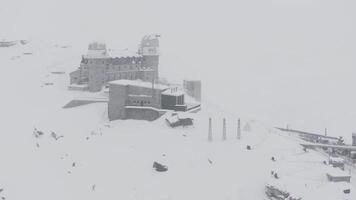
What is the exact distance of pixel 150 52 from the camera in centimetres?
10494

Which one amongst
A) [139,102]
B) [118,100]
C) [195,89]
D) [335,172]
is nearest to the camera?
[335,172]

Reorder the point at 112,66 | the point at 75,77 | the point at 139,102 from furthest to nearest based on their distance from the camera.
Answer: the point at 75,77
the point at 112,66
the point at 139,102

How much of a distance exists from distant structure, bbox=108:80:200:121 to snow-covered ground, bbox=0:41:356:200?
1.67m

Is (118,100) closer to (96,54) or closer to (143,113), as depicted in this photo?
(143,113)

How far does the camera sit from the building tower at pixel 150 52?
105 m

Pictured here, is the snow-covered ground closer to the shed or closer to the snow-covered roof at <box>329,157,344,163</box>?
the shed

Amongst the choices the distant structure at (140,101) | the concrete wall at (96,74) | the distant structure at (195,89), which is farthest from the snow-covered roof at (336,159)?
the concrete wall at (96,74)

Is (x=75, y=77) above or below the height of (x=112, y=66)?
below

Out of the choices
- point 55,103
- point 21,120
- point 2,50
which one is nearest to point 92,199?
point 21,120

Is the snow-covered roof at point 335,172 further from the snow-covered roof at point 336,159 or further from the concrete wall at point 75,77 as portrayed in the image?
the concrete wall at point 75,77

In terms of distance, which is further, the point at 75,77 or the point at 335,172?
the point at 75,77

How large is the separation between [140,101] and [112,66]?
47.6 ft

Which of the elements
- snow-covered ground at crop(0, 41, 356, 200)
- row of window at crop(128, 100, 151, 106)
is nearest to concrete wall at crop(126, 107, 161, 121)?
row of window at crop(128, 100, 151, 106)

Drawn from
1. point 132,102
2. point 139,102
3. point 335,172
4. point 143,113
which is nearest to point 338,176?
point 335,172
